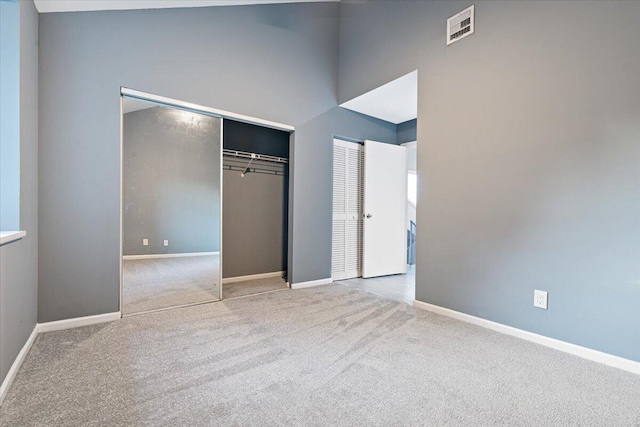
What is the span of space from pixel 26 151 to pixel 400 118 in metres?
4.28

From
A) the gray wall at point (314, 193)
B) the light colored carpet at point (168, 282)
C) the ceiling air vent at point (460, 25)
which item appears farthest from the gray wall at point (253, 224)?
the ceiling air vent at point (460, 25)

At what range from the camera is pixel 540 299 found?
7.26ft

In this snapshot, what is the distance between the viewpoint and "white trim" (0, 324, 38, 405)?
1.50 meters

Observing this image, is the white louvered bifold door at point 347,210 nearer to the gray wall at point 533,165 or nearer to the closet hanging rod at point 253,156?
the closet hanging rod at point 253,156

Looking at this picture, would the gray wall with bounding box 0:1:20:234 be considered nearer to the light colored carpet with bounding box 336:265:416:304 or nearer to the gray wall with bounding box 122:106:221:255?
the gray wall with bounding box 122:106:221:255

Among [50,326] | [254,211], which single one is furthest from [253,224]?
[50,326]

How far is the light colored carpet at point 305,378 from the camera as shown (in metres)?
1.39

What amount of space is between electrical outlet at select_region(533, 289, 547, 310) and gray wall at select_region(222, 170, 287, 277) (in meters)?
3.11

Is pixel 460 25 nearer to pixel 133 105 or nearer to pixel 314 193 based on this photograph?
pixel 314 193

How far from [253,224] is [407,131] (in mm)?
2811

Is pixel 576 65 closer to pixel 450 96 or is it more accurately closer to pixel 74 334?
pixel 450 96

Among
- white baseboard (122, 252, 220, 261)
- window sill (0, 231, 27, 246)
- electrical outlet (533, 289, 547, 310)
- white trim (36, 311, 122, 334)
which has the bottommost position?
white trim (36, 311, 122, 334)

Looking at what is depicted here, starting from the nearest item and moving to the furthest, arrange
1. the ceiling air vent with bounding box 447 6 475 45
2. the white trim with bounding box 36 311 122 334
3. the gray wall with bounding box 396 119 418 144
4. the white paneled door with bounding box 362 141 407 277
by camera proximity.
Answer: the white trim with bounding box 36 311 122 334 → the ceiling air vent with bounding box 447 6 475 45 → the white paneled door with bounding box 362 141 407 277 → the gray wall with bounding box 396 119 418 144

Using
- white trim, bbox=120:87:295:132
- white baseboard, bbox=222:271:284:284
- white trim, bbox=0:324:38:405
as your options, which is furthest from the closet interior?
white trim, bbox=0:324:38:405
